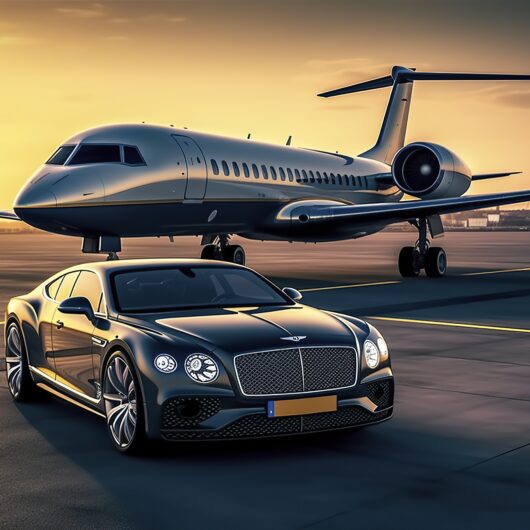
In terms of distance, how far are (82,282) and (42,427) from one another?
144 cm

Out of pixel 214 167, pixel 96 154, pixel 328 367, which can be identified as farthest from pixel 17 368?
pixel 214 167

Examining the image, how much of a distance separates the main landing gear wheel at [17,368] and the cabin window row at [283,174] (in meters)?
15.6

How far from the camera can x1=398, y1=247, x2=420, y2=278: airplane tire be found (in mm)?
27641

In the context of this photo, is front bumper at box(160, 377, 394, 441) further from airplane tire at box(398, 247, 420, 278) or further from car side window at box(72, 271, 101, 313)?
airplane tire at box(398, 247, 420, 278)

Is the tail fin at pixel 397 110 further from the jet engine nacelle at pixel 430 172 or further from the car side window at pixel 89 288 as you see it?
the car side window at pixel 89 288

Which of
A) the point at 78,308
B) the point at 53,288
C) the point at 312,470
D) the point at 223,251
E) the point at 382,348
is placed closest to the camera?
the point at 312,470

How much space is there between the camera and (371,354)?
731cm

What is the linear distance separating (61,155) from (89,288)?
14.5 m

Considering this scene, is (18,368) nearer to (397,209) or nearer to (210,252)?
(397,209)

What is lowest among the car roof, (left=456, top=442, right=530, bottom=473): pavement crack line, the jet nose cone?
(left=456, top=442, right=530, bottom=473): pavement crack line

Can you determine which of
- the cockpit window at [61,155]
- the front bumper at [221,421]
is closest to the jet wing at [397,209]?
the cockpit window at [61,155]

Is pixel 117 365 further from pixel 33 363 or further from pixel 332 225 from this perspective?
pixel 332 225

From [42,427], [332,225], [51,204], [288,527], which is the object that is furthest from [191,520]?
[332,225]

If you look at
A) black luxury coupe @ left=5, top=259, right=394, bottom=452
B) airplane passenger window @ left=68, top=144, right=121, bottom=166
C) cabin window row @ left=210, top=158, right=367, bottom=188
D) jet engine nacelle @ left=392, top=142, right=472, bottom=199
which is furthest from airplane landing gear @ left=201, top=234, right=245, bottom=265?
black luxury coupe @ left=5, top=259, right=394, bottom=452
